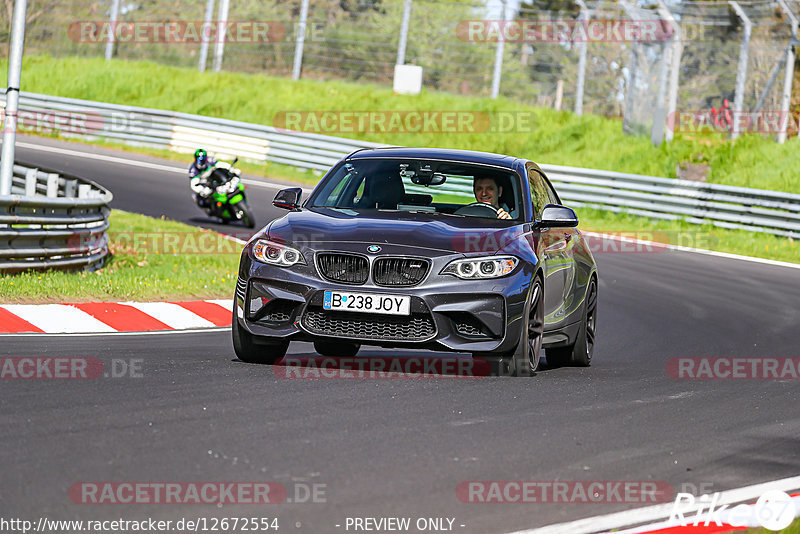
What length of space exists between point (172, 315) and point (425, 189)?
12.2 ft

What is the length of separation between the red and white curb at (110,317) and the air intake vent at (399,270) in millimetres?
3524

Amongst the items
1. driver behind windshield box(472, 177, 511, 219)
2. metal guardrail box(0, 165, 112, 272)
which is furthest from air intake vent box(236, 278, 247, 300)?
metal guardrail box(0, 165, 112, 272)

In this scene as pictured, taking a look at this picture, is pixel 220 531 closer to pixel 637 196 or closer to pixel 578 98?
pixel 637 196

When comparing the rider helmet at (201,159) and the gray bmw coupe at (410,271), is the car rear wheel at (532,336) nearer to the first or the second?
the gray bmw coupe at (410,271)

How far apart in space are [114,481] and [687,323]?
9631 mm

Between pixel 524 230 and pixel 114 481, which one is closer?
pixel 114 481

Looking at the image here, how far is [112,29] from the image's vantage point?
38.9 meters

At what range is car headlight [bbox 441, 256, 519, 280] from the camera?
8005 mm

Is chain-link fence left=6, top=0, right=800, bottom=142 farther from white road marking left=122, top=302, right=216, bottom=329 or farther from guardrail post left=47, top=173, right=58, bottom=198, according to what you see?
white road marking left=122, top=302, right=216, bottom=329

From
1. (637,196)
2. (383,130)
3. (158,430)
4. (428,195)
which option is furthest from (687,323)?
(383,130)

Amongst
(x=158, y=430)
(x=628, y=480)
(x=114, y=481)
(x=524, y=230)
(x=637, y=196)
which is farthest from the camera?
(x=637, y=196)

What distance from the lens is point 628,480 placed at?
555 centimetres

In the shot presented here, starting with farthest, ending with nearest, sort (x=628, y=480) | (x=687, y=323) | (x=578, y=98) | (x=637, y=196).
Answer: (x=578, y=98) < (x=637, y=196) < (x=687, y=323) < (x=628, y=480)

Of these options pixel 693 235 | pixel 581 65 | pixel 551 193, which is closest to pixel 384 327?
pixel 551 193
